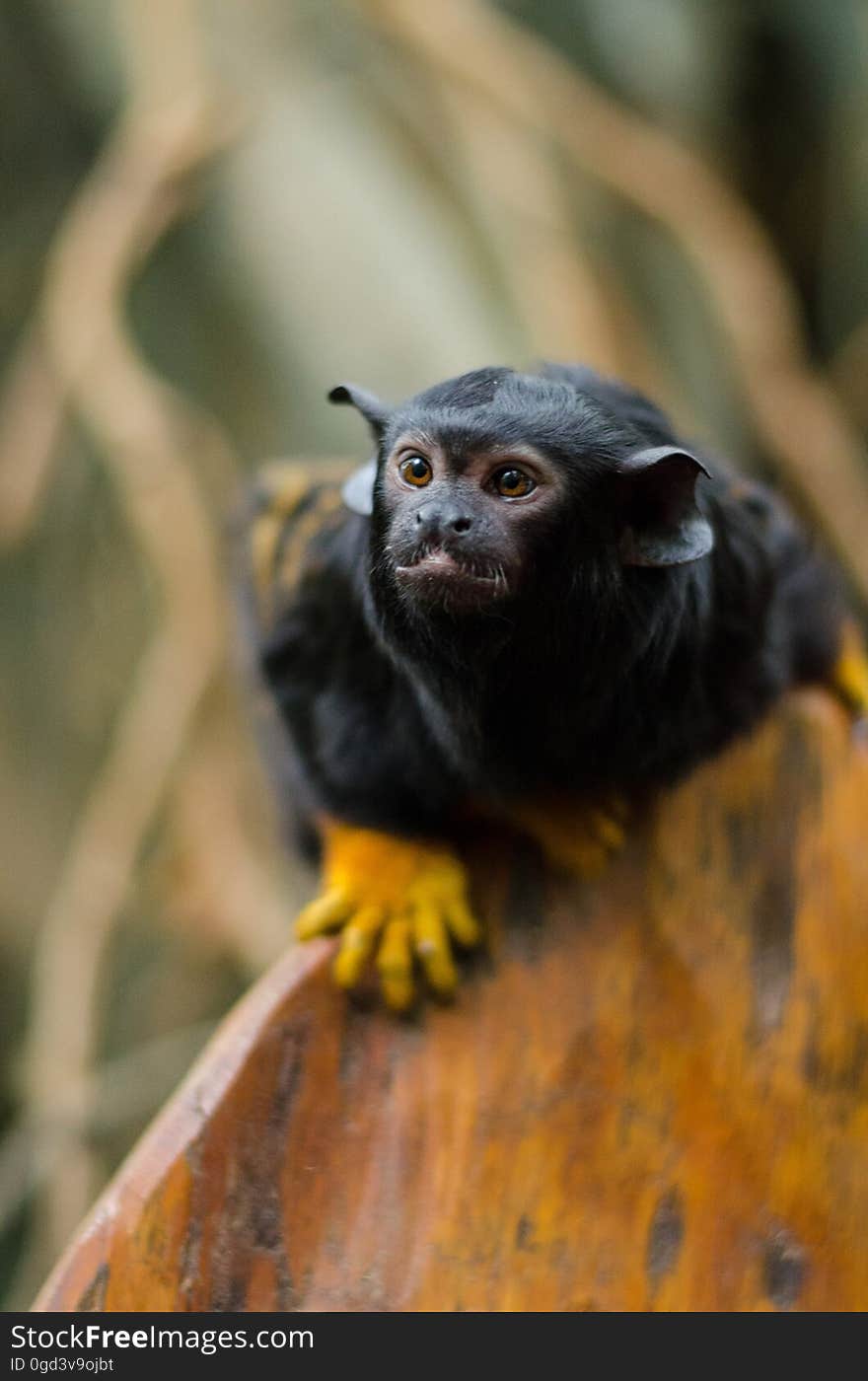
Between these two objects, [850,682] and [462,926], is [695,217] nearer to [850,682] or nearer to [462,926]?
[850,682]

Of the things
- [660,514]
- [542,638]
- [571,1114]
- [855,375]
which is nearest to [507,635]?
[542,638]

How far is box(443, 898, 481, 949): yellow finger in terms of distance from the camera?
2.55m

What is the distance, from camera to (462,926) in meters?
2.55

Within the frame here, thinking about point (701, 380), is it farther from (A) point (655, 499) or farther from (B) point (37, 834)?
(A) point (655, 499)

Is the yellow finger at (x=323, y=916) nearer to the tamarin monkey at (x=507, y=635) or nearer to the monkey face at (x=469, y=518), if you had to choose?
the tamarin monkey at (x=507, y=635)

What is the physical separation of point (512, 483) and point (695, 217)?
341cm

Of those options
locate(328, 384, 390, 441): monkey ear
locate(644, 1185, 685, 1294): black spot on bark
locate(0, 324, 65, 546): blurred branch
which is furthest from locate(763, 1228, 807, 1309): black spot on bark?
locate(0, 324, 65, 546): blurred branch

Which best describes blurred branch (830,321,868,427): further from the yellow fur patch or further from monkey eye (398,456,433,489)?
monkey eye (398,456,433,489)

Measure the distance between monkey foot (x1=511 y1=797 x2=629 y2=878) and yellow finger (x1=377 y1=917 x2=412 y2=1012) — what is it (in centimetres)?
31

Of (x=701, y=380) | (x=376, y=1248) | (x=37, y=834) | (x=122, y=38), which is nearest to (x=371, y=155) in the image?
(x=122, y=38)

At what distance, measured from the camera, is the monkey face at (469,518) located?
2.13 meters

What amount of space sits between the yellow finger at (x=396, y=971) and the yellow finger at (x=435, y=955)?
0.03m

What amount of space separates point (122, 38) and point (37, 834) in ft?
10.8

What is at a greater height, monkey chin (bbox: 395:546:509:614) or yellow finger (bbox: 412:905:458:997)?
monkey chin (bbox: 395:546:509:614)
